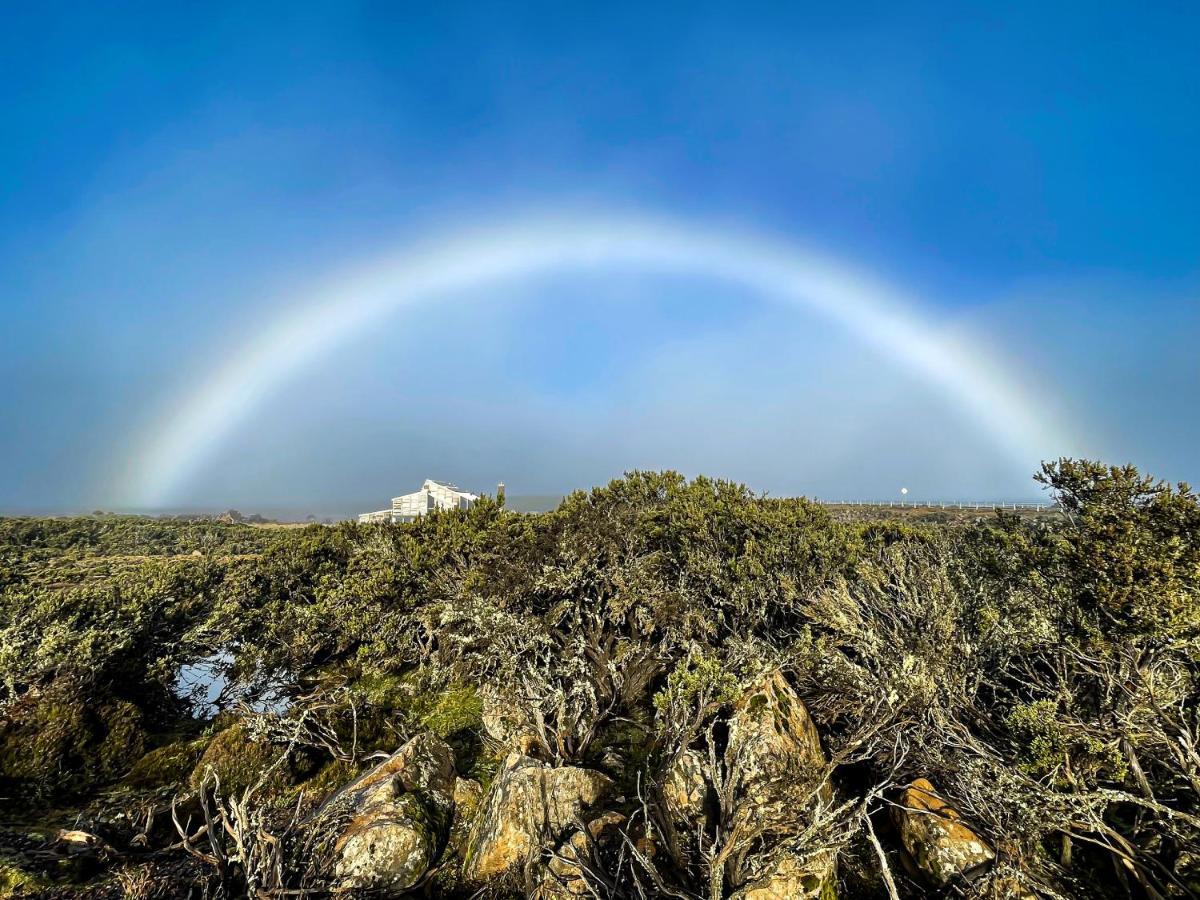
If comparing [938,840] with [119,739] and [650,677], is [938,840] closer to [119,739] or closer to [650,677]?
[650,677]

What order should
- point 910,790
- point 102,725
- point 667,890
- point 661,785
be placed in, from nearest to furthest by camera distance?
point 667,890 < point 661,785 < point 910,790 < point 102,725

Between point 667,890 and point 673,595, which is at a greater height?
point 673,595

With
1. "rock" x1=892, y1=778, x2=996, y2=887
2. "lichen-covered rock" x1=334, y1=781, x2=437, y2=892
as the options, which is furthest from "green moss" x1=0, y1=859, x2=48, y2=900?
"rock" x1=892, y1=778, x2=996, y2=887

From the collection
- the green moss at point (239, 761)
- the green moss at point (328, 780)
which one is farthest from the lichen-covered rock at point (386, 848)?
the green moss at point (239, 761)

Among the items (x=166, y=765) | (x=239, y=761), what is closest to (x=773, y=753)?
(x=239, y=761)

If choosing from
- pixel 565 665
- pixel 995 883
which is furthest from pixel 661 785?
pixel 565 665

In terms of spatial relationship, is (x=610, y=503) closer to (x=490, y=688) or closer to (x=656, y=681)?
(x=656, y=681)

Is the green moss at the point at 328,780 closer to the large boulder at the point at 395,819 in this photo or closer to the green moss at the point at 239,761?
A: the green moss at the point at 239,761

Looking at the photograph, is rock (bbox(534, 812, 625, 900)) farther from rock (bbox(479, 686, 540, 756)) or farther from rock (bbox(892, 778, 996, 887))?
rock (bbox(892, 778, 996, 887))
